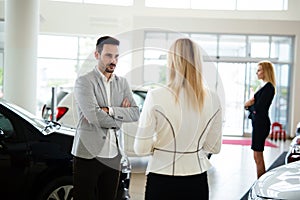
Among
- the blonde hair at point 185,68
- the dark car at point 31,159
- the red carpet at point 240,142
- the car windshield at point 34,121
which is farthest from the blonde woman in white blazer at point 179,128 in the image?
the red carpet at point 240,142

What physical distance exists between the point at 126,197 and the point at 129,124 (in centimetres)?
126

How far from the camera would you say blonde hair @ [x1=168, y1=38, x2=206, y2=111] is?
2.01 m

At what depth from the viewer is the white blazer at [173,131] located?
2.01 m

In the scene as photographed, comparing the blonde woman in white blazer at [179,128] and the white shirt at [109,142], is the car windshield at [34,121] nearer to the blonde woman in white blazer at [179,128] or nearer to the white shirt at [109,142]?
the white shirt at [109,142]

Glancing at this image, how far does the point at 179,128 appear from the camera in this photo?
205 cm

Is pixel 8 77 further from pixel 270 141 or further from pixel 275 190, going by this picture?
Result: pixel 270 141

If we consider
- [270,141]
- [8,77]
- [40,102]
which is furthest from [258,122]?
[40,102]

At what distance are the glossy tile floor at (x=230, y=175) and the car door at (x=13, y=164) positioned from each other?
5.26 ft

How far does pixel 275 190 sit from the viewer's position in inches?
94.4

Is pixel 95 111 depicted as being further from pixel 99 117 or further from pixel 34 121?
pixel 34 121

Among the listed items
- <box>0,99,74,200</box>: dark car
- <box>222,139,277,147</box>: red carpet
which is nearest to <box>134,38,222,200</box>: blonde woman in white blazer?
<box>0,99,74,200</box>: dark car

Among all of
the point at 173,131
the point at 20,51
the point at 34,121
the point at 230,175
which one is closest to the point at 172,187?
the point at 173,131

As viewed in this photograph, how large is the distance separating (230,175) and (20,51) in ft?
12.6

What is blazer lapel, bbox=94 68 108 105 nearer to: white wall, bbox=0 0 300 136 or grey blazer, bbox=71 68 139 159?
grey blazer, bbox=71 68 139 159
